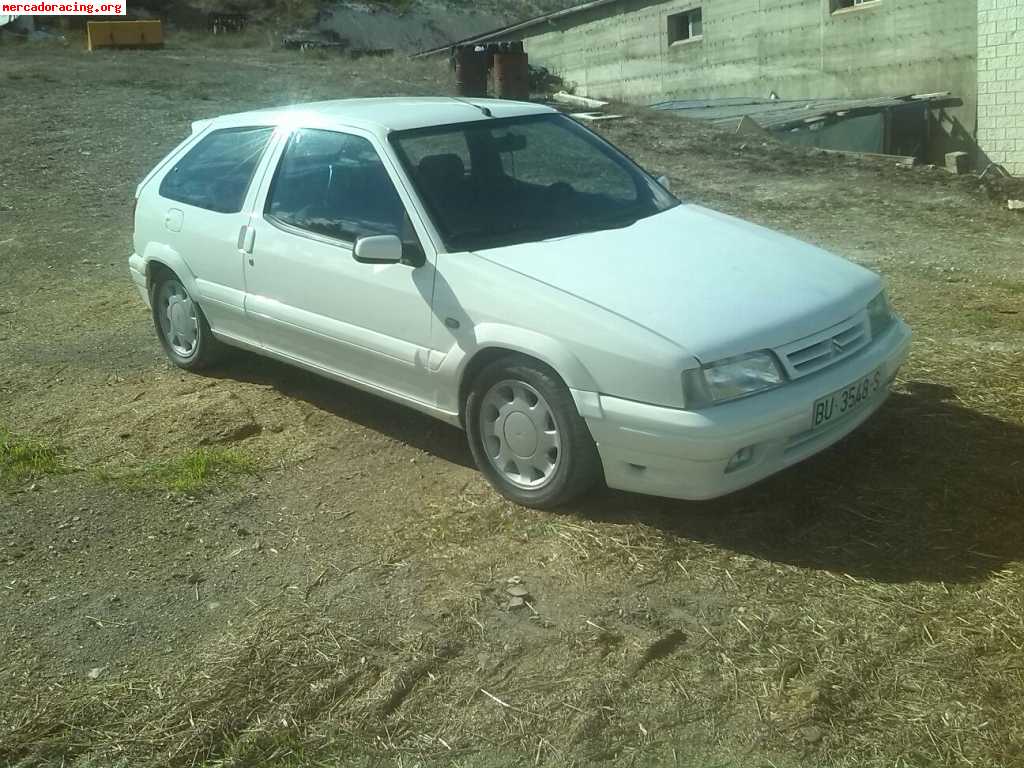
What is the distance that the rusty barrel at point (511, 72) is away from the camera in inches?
631

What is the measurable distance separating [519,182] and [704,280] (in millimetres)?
1182

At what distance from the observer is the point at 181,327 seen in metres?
6.61

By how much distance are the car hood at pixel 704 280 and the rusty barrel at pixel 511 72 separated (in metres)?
11.4

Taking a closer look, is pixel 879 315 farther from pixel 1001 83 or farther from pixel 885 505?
pixel 1001 83

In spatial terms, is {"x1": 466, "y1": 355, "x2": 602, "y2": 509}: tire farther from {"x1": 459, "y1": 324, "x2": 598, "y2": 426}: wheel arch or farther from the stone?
the stone

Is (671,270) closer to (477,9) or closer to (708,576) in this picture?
(708,576)

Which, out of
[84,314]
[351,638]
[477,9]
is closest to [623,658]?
[351,638]

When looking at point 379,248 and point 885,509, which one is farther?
point 379,248

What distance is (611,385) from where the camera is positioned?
4.17m

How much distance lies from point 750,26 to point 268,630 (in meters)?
23.5

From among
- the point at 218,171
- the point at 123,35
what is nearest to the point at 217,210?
the point at 218,171

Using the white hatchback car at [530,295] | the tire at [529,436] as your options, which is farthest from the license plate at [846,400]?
the tire at [529,436]
